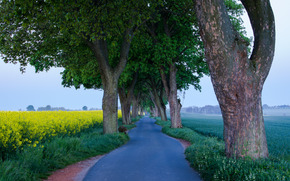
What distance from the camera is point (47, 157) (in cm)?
741

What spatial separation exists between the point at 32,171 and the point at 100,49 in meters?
9.56

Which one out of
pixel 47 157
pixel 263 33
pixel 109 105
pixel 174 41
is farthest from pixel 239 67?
pixel 174 41

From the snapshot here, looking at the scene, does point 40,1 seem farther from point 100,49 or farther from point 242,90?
point 242,90

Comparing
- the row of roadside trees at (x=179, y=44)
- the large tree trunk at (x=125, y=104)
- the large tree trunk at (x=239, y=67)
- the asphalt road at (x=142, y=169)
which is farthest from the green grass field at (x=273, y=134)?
the large tree trunk at (x=125, y=104)

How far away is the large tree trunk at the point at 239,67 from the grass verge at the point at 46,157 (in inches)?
222

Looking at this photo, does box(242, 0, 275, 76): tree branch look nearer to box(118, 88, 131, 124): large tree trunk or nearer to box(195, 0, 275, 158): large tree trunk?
box(195, 0, 275, 158): large tree trunk

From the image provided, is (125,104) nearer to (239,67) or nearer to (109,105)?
(109,105)

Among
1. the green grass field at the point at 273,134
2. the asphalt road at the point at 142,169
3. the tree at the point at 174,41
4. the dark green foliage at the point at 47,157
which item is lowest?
the green grass field at the point at 273,134

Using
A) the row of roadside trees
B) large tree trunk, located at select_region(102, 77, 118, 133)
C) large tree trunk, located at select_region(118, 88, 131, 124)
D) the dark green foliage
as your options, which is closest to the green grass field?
the row of roadside trees

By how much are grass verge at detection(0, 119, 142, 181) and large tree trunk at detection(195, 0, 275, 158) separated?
5649 millimetres

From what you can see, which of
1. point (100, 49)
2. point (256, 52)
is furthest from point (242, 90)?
point (100, 49)

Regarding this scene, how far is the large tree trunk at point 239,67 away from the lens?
244 inches

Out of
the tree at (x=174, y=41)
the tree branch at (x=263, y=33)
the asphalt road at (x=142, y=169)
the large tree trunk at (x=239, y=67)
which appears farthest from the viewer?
the tree at (x=174, y=41)

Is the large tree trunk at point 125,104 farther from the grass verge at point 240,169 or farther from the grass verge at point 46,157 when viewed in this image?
the grass verge at point 240,169
